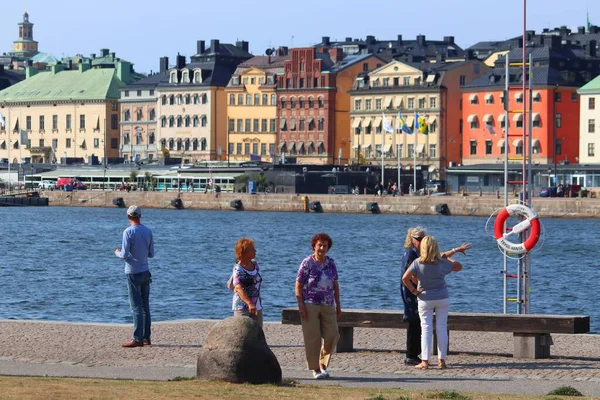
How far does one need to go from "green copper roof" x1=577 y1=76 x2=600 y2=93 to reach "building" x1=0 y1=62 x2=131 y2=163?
5668 centimetres

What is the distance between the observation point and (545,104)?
121 meters

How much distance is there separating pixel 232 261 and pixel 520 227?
34.4 metres

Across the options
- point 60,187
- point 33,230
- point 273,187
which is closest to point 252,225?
point 33,230

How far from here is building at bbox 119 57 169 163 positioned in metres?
161

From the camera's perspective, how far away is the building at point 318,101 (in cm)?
14212

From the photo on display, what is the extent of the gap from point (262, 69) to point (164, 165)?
14.2m

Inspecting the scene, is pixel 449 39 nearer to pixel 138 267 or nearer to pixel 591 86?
pixel 591 86

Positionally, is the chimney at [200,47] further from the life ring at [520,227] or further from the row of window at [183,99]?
the life ring at [520,227]

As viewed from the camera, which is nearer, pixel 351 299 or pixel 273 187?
pixel 351 299

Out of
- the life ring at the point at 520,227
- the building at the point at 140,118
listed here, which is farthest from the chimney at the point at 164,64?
the life ring at the point at 520,227

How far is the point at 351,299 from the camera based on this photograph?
38.9m

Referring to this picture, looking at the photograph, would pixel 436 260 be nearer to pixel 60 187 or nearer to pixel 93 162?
pixel 60 187

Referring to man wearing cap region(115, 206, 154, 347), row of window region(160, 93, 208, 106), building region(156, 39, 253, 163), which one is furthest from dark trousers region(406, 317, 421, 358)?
row of window region(160, 93, 208, 106)

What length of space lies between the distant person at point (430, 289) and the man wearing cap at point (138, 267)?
341cm
